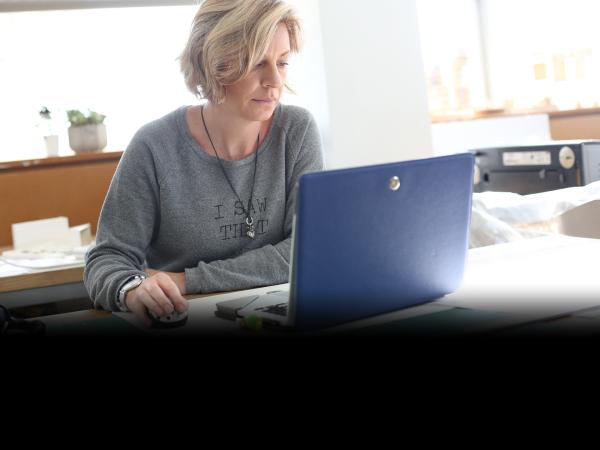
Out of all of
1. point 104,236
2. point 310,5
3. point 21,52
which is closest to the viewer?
point 104,236

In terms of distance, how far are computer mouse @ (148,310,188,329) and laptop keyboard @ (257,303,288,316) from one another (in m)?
0.12

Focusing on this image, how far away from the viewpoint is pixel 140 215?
1.73 metres

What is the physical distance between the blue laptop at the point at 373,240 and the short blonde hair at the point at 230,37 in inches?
24.1

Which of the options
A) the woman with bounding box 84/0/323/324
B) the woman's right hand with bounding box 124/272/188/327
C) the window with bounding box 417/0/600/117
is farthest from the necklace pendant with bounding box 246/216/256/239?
the window with bounding box 417/0/600/117

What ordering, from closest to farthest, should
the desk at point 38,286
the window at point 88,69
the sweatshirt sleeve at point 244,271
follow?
1. the sweatshirt sleeve at point 244,271
2. the desk at point 38,286
3. the window at point 88,69

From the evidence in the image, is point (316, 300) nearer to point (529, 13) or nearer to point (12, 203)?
point (12, 203)

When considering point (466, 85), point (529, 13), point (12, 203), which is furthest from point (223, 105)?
point (529, 13)

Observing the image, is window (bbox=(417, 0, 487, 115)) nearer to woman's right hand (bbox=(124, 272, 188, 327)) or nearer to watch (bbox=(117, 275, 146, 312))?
watch (bbox=(117, 275, 146, 312))

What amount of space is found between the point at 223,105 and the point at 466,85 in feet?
9.13

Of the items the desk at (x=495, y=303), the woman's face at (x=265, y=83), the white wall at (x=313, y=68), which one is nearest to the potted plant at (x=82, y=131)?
the white wall at (x=313, y=68)

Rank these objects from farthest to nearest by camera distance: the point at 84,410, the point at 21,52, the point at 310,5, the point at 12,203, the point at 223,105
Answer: the point at 21,52 < the point at 12,203 < the point at 310,5 < the point at 223,105 < the point at 84,410

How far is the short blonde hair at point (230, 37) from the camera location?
5.64 ft

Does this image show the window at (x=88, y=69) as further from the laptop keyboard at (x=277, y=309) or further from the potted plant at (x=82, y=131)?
the laptop keyboard at (x=277, y=309)

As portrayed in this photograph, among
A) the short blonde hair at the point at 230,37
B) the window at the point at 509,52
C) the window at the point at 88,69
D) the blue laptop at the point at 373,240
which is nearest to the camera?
the blue laptop at the point at 373,240
